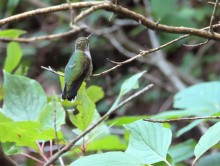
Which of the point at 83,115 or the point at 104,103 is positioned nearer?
the point at 83,115

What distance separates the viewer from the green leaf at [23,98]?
1.21 m

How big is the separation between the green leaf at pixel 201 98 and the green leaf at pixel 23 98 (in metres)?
0.65

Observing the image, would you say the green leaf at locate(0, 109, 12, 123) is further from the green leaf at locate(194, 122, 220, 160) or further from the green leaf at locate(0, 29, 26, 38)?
the green leaf at locate(194, 122, 220, 160)

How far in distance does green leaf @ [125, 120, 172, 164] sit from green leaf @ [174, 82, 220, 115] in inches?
27.6

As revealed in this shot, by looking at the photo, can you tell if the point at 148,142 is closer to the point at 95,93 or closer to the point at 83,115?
the point at 83,115

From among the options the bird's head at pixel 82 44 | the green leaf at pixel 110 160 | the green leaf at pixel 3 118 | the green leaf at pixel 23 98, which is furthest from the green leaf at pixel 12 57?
the green leaf at pixel 110 160

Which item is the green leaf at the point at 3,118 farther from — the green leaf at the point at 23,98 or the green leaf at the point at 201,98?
the green leaf at the point at 201,98

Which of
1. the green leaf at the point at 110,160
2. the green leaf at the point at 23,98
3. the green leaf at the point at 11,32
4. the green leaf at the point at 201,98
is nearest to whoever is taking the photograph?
the green leaf at the point at 110,160

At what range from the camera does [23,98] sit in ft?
4.08

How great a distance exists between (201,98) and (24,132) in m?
0.96

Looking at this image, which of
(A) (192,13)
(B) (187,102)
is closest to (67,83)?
(B) (187,102)

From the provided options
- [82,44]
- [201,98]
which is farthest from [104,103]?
[82,44]

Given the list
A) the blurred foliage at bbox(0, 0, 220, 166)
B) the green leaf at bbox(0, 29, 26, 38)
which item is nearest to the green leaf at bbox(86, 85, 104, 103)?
the blurred foliage at bbox(0, 0, 220, 166)

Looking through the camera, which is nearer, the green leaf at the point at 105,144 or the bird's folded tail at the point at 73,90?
the bird's folded tail at the point at 73,90
